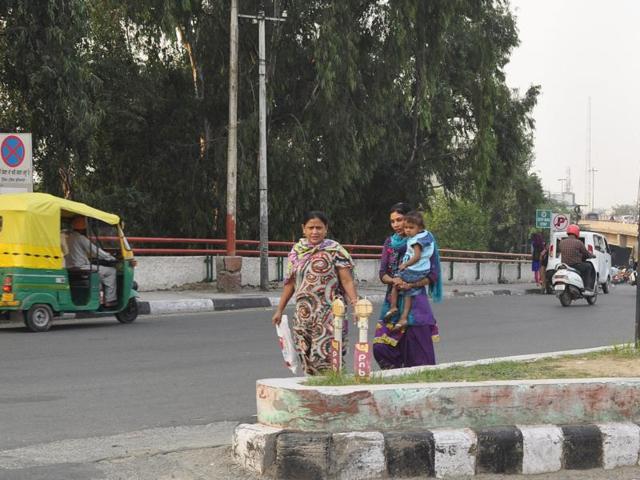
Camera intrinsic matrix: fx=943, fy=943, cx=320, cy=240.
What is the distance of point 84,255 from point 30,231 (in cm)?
120

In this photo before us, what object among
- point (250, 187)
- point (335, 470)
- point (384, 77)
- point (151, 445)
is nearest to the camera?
point (335, 470)

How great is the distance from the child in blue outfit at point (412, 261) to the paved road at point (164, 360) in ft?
4.62

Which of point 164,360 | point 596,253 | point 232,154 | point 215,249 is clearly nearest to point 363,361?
point 164,360

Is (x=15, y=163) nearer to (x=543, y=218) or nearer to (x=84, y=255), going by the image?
(x=84, y=255)

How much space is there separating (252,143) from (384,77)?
4.21 meters

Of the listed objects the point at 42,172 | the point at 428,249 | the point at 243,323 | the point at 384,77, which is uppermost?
the point at 384,77

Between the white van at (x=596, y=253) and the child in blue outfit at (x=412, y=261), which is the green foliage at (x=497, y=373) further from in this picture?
the white van at (x=596, y=253)

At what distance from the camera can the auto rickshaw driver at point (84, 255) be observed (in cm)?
1389

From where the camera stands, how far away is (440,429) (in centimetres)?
536

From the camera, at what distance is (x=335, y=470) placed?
5.06 m

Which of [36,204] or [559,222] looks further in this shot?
[559,222]

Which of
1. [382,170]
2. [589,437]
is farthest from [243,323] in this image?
[382,170]

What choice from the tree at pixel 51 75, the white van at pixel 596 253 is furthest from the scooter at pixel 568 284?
the tree at pixel 51 75

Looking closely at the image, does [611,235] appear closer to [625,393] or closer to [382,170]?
[382,170]
